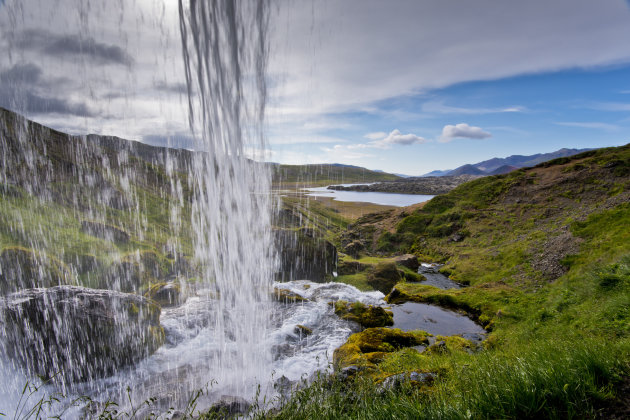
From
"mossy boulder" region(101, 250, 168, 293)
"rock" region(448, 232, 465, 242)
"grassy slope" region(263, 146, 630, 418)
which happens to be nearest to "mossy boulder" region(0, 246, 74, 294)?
"mossy boulder" region(101, 250, 168, 293)

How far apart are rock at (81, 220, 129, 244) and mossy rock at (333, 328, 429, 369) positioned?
3351 centimetres

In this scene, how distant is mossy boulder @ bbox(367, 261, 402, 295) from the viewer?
106ft

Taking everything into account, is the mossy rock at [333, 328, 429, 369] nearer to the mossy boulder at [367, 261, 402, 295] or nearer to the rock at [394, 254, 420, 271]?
the mossy boulder at [367, 261, 402, 295]

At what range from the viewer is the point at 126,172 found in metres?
75.6

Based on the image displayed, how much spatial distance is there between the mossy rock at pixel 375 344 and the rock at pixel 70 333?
12.3 m

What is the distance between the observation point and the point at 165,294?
2417 centimetres

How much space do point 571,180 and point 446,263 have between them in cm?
3227

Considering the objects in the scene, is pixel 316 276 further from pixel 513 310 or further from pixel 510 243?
pixel 510 243

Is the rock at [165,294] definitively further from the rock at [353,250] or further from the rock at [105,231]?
the rock at [353,250]

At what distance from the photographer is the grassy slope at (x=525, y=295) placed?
478 cm

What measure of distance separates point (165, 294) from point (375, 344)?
1902cm

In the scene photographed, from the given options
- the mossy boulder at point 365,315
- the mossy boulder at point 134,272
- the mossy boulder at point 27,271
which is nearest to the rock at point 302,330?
the mossy boulder at point 365,315

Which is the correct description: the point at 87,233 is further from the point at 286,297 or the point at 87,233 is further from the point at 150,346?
the point at 286,297

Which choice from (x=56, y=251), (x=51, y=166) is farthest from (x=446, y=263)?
(x=51, y=166)
